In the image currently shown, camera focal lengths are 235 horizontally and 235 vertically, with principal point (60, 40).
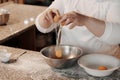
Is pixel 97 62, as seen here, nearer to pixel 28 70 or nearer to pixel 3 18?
pixel 28 70

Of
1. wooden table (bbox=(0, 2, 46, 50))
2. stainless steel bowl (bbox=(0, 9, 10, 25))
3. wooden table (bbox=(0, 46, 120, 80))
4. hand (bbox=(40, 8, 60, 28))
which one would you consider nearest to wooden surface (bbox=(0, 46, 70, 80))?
wooden table (bbox=(0, 46, 120, 80))

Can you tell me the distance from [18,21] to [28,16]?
178mm

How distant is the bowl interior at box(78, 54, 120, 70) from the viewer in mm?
1297

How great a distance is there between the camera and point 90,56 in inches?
53.6

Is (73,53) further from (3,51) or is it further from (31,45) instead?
(31,45)

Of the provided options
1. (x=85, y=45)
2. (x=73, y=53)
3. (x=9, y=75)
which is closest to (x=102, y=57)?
(x=73, y=53)

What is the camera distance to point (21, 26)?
2105mm

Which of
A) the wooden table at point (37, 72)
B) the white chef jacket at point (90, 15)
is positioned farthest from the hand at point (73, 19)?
the wooden table at point (37, 72)

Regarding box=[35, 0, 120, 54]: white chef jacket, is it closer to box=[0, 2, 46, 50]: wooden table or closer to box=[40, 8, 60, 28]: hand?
box=[40, 8, 60, 28]: hand

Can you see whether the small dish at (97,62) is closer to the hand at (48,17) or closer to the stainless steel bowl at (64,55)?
the stainless steel bowl at (64,55)

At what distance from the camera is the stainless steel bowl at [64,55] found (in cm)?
126

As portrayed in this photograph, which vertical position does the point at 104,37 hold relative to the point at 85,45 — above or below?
above

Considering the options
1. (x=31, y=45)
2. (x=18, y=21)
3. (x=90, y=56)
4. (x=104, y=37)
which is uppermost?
(x=104, y=37)

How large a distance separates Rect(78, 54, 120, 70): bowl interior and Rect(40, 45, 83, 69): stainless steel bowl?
42 mm
